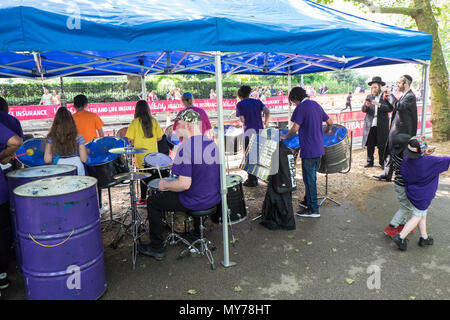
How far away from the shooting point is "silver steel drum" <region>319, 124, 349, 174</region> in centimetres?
428

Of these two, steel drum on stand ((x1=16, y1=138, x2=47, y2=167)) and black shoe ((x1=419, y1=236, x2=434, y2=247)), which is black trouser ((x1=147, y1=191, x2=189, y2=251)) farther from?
black shoe ((x1=419, y1=236, x2=434, y2=247))

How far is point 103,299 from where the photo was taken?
257 cm

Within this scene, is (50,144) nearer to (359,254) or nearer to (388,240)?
(359,254)

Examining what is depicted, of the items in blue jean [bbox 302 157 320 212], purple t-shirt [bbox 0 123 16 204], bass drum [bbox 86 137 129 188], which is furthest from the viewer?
blue jean [bbox 302 157 320 212]

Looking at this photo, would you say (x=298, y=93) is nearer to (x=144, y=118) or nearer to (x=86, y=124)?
(x=144, y=118)

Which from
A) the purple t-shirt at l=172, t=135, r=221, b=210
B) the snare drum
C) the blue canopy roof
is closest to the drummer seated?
the purple t-shirt at l=172, t=135, r=221, b=210

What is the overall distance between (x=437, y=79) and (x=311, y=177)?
656cm

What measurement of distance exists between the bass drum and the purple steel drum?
3.46 ft

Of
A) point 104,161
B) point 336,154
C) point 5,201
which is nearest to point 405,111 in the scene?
point 336,154

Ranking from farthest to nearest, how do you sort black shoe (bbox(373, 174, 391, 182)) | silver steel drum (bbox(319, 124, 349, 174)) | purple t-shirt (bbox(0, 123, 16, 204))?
black shoe (bbox(373, 174, 391, 182)) → silver steel drum (bbox(319, 124, 349, 174)) → purple t-shirt (bbox(0, 123, 16, 204))

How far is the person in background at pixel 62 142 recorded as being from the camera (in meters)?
3.32

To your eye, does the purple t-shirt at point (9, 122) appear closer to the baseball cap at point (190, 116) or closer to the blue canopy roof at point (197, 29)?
the blue canopy roof at point (197, 29)

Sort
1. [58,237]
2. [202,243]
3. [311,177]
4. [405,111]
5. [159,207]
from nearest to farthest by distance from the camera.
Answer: [58,237]
[159,207]
[202,243]
[311,177]
[405,111]

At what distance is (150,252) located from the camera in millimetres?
3201
